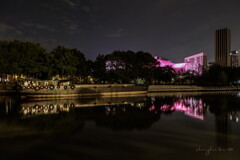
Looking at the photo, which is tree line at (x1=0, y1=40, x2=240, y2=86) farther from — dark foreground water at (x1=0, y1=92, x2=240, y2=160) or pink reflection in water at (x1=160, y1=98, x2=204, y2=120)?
dark foreground water at (x1=0, y1=92, x2=240, y2=160)

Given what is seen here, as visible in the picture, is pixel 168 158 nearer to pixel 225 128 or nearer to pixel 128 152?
pixel 128 152

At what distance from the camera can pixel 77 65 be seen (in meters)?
39.8

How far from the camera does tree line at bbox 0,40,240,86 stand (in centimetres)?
3309

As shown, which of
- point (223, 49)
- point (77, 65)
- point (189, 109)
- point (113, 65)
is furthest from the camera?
point (223, 49)

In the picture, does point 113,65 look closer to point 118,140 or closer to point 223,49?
point 118,140

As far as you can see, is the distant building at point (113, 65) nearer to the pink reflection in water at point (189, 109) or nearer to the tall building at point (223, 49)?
the pink reflection in water at point (189, 109)

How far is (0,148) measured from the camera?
631 centimetres

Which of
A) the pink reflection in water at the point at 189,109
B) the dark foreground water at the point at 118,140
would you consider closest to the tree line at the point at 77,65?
the pink reflection in water at the point at 189,109

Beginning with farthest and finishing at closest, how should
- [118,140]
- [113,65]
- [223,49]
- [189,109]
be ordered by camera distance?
[223,49] → [113,65] → [189,109] → [118,140]

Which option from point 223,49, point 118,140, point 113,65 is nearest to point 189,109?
point 118,140

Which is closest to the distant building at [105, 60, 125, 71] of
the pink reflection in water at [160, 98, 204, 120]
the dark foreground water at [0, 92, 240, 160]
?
the pink reflection in water at [160, 98, 204, 120]

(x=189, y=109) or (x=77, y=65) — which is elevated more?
(x=77, y=65)

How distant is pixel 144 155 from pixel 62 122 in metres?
6.34

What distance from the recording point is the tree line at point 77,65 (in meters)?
33.1
